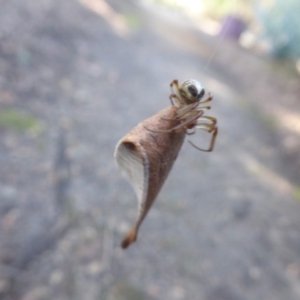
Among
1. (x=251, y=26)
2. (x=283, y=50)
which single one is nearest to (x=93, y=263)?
(x=283, y=50)

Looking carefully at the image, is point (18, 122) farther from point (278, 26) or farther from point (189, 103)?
point (278, 26)

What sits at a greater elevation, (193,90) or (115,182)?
(193,90)

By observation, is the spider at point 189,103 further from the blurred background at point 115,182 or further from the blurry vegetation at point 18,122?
the blurry vegetation at point 18,122

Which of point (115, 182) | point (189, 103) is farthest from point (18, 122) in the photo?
point (189, 103)

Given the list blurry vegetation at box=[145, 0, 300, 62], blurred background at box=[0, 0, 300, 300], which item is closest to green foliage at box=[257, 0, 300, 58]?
blurry vegetation at box=[145, 0, 300, 62]

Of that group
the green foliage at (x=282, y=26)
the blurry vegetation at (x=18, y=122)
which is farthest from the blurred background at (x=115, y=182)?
the green foliage at (x=282, y=26)

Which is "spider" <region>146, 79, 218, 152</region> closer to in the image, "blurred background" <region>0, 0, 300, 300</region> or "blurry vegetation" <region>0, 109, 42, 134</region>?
"blurred background" <region>0, 0, 300, 300</region>

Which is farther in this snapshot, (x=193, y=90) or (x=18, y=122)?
(x=18, y=122)
